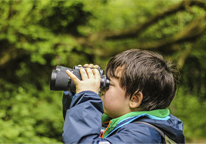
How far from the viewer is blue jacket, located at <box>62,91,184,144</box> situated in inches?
42.8

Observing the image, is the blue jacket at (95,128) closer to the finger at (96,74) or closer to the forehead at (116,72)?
the finger at (96,74)

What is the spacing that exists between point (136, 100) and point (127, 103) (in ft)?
0.20

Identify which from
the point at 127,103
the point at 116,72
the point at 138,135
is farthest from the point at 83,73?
the point at 138,135

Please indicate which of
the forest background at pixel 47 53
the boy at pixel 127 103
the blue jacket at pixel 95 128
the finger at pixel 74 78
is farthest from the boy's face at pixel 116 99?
the forest background at pixel 47 53

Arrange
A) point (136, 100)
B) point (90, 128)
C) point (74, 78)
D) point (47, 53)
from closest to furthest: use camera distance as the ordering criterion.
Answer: point (90, 128)
point (74, 78)
point (136, 100)
point (47, 53)

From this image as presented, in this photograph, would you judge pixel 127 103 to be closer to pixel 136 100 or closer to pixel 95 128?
pixel 136 100

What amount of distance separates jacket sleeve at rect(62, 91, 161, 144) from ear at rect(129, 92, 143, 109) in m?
0.17

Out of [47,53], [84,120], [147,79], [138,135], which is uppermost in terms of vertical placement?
[47,53]

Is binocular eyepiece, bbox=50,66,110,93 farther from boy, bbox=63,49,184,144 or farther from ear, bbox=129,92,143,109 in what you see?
ear, bbox=129,92,143,109

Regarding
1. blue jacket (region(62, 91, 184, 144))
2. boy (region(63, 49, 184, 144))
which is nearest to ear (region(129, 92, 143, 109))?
boy (region(63, 49, 184, 144))

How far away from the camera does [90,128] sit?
1.10m

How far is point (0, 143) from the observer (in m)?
1.99

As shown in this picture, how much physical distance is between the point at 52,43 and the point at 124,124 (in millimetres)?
2277

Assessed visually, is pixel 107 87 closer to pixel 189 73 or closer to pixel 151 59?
pixel 151 59
